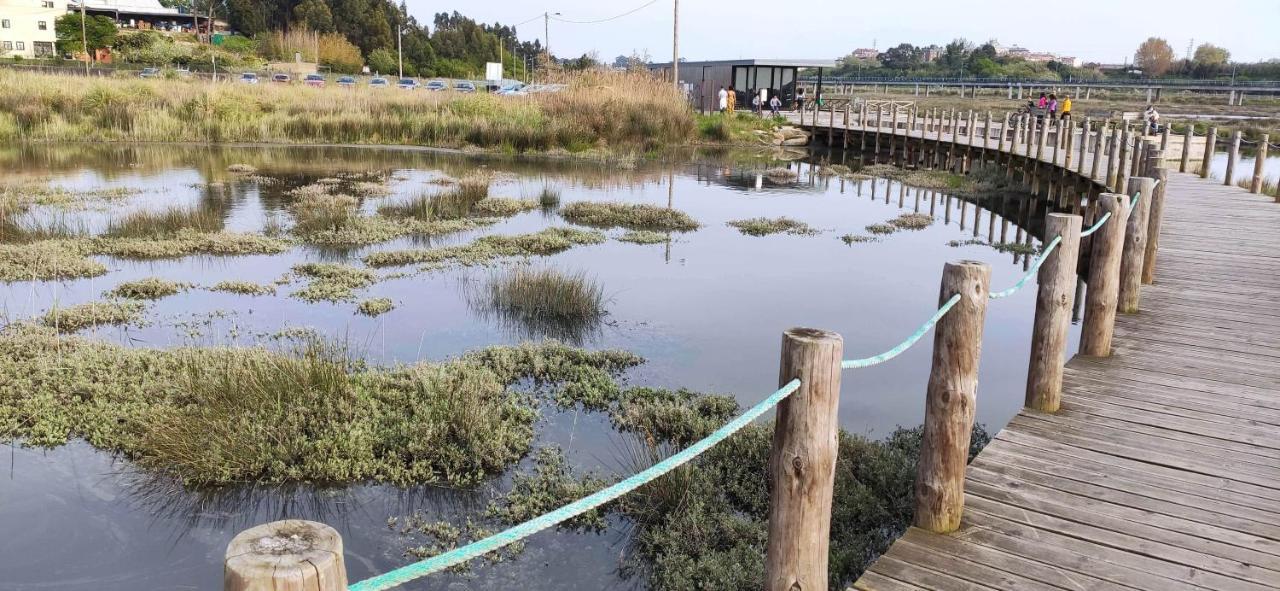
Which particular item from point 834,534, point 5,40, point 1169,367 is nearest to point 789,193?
point 1169,367

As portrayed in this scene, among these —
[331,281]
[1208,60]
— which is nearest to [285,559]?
[331,281]

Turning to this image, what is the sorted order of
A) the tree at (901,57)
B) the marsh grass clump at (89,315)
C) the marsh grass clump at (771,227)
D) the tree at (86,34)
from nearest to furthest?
1. the marsh grass clump at (89,315)
2. the marsh grass clump at (771,227)
3. the tree at (86,34)
4. the tree at (901,57)

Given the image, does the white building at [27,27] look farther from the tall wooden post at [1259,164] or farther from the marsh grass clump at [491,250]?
the tall wooden post at [1259,164]

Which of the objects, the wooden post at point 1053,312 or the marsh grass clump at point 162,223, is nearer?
the wooden post at point 1053,312

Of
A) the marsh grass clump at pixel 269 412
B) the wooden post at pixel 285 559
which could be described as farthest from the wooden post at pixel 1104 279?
the wooden post at pixel 285 559

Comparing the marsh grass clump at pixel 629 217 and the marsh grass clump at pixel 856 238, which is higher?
the marsh grass clump at pixel 629 217

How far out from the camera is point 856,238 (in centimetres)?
1555

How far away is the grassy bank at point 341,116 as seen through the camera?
28094mm

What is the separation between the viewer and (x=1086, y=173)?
1822 centimetres

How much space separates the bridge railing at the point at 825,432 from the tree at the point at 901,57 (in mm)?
138920

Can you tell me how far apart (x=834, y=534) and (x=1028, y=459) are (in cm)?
115

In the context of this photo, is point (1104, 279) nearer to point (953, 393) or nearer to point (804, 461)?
point (953, 393)

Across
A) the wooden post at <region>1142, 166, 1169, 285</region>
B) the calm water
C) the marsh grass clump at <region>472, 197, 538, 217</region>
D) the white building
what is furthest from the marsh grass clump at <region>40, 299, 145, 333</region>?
the white building

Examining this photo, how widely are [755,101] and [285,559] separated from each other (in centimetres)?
4231
